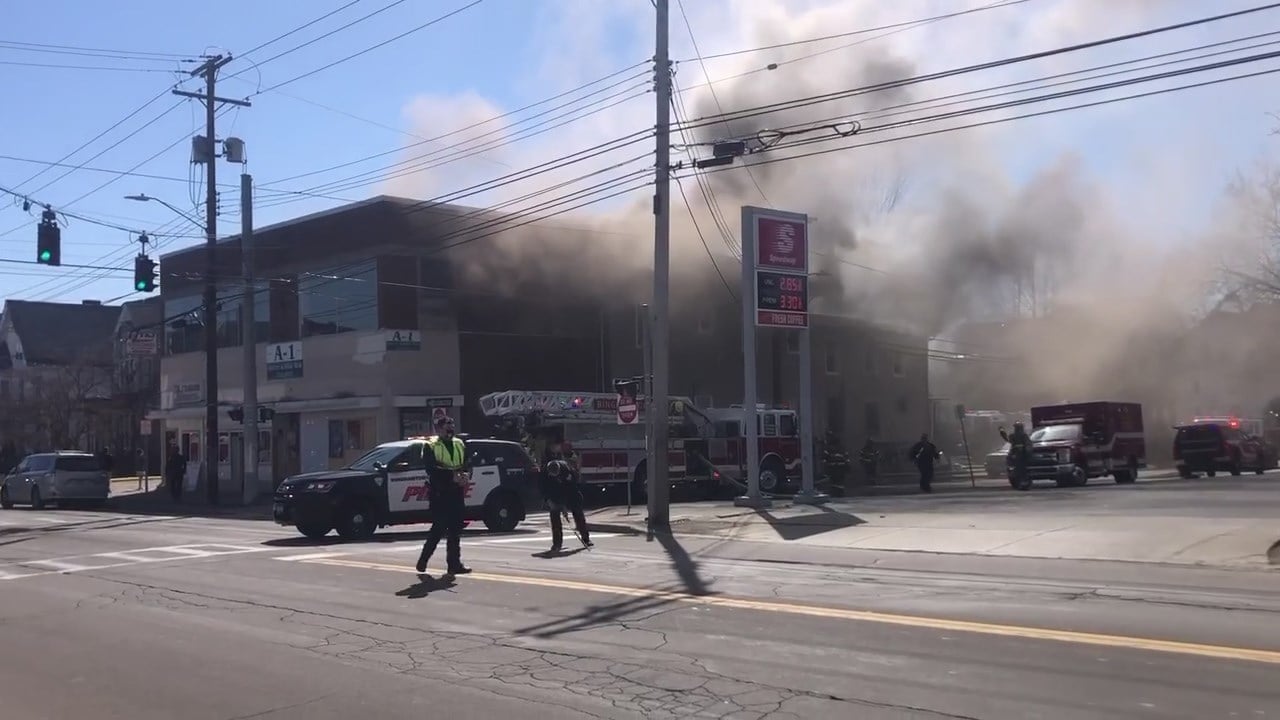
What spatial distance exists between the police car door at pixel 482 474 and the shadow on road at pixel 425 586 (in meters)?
6.35

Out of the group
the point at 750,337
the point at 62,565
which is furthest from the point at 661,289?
the point at 62,565

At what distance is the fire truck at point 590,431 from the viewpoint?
2544 centimetres

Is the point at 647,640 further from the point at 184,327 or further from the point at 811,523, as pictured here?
the point at 184,327

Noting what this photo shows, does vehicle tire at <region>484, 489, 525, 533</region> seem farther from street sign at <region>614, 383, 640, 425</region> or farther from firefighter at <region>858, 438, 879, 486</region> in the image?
firefighter at <region>858, 438, 879, 486</region>

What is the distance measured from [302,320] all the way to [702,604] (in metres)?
27.7

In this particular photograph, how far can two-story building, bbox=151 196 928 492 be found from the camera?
31.5m

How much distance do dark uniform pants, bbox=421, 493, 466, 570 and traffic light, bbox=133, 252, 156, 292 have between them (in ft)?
54.8

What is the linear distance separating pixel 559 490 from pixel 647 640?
684cm

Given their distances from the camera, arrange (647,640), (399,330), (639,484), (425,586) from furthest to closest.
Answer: (399,330)
(639,484)
(425,586)
(647,640)

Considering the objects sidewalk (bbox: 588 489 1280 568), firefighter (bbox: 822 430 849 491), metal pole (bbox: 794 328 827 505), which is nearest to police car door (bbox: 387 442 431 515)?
sidewalk (bbox: 588 489 1280 568)

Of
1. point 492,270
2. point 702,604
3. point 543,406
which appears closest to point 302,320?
point 492,270

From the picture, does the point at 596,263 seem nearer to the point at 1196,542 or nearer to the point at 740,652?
the point at 1196,542

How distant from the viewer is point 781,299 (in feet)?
69.6

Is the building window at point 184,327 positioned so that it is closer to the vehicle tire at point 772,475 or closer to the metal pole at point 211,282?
the metal pole at point 211,282
